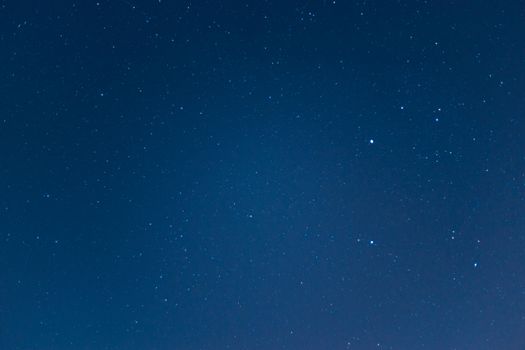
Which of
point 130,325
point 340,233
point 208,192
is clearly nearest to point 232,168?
point 208,192

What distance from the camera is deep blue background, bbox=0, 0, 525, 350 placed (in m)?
0.95

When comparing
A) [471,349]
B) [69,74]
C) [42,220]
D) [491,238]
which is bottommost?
[471,349]

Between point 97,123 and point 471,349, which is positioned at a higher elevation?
point 97,123

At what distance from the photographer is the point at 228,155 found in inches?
38.5

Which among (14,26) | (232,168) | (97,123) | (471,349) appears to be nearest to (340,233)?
(232,168)

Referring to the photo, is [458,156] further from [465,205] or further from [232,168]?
[232,168]

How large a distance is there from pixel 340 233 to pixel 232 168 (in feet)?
0.75

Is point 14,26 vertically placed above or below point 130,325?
above

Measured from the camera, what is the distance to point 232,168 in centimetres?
98

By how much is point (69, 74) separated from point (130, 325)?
0.45 metres

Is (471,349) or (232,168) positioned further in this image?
(471,349)

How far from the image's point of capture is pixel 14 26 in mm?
927

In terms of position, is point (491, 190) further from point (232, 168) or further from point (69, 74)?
point (69, 74)

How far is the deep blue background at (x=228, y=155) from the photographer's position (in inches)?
37.3
